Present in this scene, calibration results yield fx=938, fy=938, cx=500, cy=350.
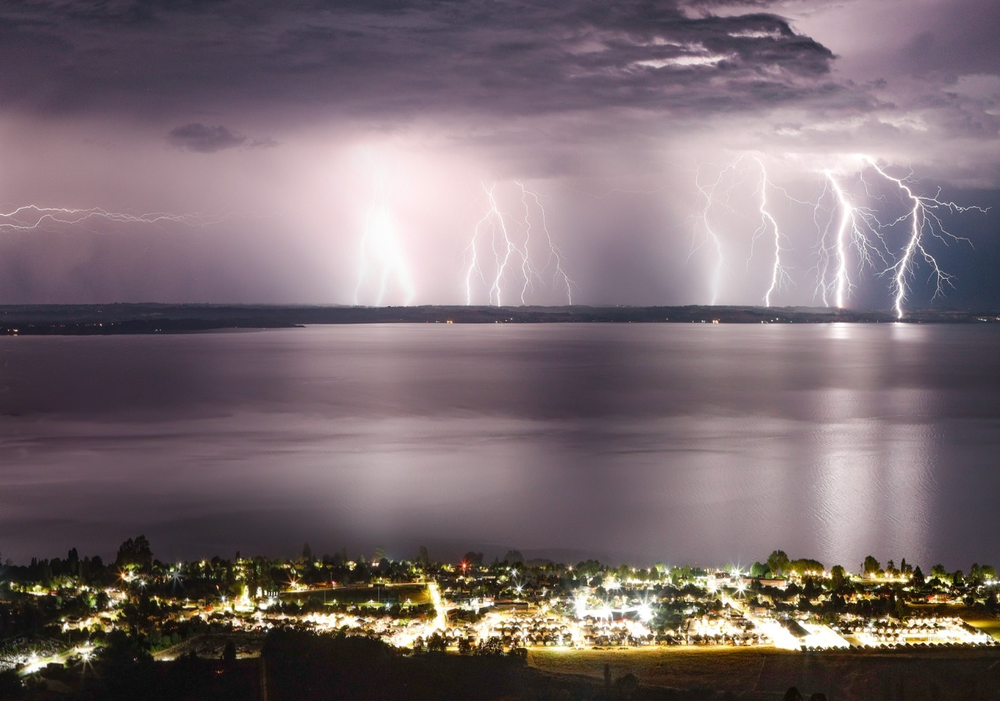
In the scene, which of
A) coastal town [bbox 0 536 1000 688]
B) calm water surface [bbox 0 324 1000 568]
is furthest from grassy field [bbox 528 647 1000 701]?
calm water surface [bbox 0 324 1000 568]

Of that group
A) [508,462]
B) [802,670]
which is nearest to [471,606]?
[802,670]

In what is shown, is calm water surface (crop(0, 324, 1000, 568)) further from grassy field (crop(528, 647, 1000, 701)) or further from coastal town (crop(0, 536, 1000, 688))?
grassy field (crop(528, 647, 1000, 701))

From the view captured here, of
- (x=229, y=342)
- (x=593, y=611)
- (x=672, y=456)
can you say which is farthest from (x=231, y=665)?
(x=229, y=342)

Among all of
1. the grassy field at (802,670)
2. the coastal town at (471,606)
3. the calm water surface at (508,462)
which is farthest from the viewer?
the calm water surface at (508,462)

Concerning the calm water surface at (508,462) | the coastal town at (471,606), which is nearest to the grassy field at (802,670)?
the coastal town at (471,606)

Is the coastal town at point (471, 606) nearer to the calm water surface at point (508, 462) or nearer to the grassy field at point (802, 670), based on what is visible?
the grassy field at point (802, 670)

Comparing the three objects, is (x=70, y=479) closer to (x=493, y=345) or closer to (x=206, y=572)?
(x=206, y=572)
